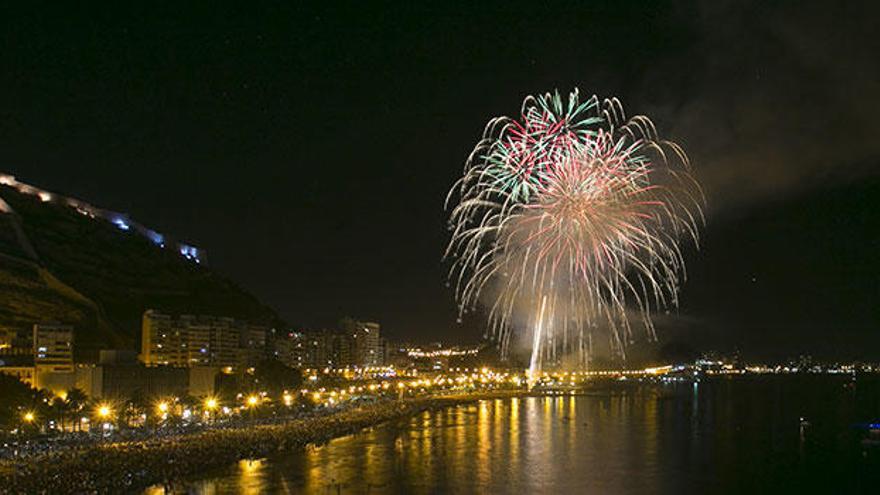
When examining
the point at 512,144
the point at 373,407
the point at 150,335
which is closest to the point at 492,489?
the point at 512,144

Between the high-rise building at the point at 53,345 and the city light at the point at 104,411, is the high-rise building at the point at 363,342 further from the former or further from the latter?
the city light at the point at 104,411

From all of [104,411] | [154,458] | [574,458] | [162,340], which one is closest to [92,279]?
[162,340]

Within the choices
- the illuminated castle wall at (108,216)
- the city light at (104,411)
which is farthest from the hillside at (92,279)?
the city light at (104,411)

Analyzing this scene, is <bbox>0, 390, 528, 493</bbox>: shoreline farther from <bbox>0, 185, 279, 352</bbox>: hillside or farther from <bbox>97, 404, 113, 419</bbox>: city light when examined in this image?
<bbox>0, 185, 279, 352</bbox>: hillside

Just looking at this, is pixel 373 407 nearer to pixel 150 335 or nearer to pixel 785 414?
pixel 150 335

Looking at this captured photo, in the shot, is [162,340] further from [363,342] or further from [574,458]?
[363,342]

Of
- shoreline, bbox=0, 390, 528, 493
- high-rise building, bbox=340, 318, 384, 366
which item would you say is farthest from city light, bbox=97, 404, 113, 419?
high-rise building, bbox=340, 318, 384, 366

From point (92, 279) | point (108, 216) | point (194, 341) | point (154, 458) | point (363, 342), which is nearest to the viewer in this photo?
point (154, 458)

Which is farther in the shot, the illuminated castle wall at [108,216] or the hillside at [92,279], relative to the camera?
the illuminated castle wall at [108,216]
